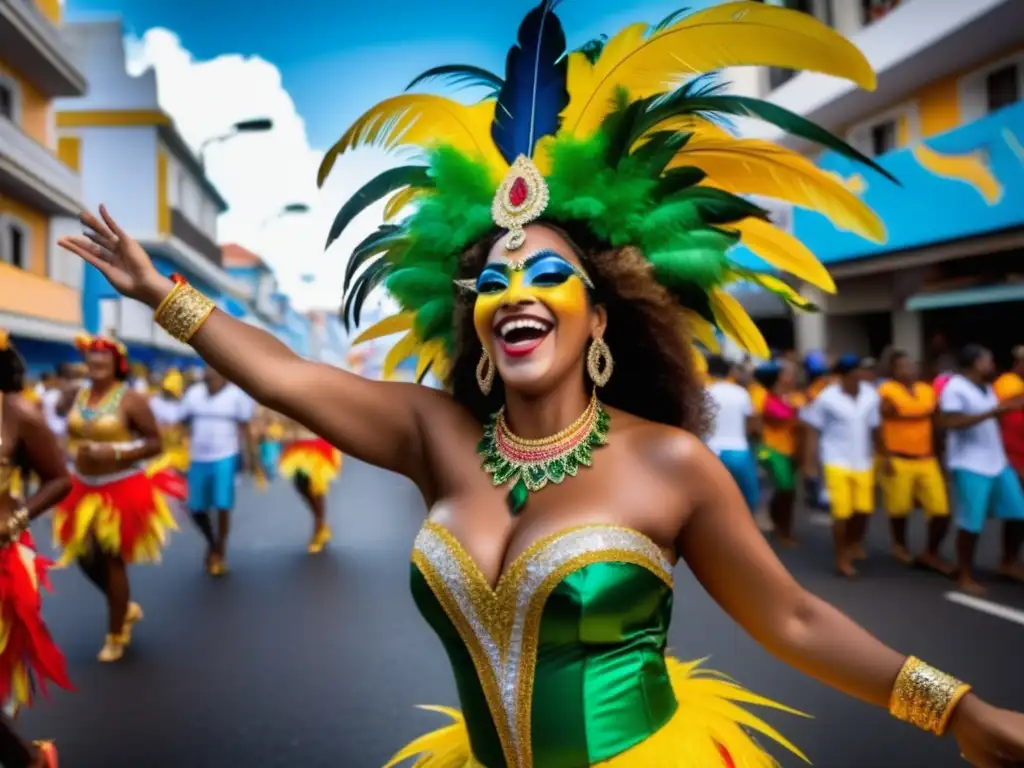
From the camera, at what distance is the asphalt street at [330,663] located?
3766 millimetres

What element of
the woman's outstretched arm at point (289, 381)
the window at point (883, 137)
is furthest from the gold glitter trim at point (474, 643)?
the window at point (883, 137)

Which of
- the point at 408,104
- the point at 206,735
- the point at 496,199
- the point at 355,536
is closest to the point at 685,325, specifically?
the point at 496,199

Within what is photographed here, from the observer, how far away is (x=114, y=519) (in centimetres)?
525

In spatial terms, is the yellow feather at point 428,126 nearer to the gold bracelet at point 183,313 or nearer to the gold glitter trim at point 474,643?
the gold bracelet at point 183,313

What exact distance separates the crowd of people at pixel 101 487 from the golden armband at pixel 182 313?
6.47ft

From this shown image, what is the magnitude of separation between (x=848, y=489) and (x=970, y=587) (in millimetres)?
1115

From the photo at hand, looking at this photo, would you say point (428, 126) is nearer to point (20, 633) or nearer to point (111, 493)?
point (20, 633)

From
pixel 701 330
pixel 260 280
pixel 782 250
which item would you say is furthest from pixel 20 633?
pixel 260 280

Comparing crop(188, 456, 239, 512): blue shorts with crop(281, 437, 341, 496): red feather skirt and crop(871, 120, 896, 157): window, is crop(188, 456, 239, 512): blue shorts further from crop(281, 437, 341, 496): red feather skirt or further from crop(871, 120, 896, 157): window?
crop(871, 120, 896, 157): window

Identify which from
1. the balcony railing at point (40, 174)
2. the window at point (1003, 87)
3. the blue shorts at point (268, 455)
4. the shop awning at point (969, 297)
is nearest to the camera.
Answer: the shop awning at point (969, 297)

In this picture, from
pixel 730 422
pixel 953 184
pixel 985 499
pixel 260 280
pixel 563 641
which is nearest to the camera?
pixel 563 641

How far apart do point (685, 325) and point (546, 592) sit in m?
A: 0.84

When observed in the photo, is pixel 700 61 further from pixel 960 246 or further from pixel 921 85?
pixel 921 85

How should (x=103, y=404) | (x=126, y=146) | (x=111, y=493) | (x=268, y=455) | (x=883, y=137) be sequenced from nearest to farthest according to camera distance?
(x=111, y=493), (x=103, y=404), (x=883, y=137), (x=268, y=455), (x=126, y=146)
